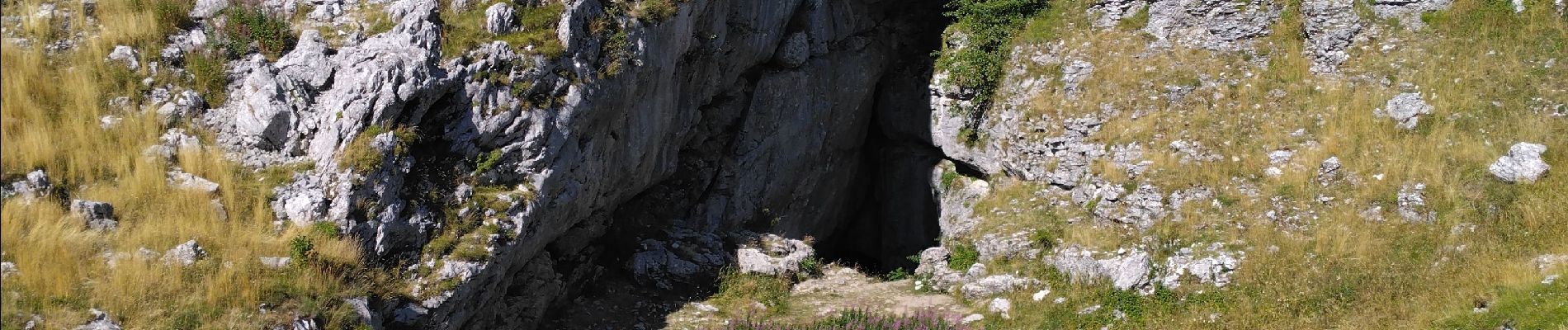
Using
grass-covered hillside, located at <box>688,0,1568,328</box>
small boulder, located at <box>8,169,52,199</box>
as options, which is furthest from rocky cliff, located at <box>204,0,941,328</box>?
grass-covered hillside, located at <box>688,0,1568,328</box>

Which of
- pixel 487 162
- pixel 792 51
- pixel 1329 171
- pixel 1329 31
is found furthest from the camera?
pixel 792 51

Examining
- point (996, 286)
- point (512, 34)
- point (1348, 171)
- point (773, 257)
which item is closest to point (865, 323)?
point (996, 286)

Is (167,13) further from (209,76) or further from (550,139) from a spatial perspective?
(550,139)

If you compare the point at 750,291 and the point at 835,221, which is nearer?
the point at 750,291

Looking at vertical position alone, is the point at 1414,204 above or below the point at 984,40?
below

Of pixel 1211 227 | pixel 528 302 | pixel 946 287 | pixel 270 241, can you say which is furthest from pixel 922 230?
pixel 270 241

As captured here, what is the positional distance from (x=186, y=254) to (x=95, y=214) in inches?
41.0

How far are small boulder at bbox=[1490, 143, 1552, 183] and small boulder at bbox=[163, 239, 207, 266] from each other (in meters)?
16.4

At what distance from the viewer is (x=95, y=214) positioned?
937 cm

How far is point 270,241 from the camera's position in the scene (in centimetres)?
968

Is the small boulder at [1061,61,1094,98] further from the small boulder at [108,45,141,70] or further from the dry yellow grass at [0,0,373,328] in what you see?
the small boulder at [108,45,141,70]

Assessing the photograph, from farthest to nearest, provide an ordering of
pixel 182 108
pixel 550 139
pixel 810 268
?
pixel 810 268, pixel 550 139, pixel 182 108

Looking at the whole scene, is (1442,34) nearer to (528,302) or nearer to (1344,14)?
(1344,14)

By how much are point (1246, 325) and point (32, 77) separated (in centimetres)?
1467
